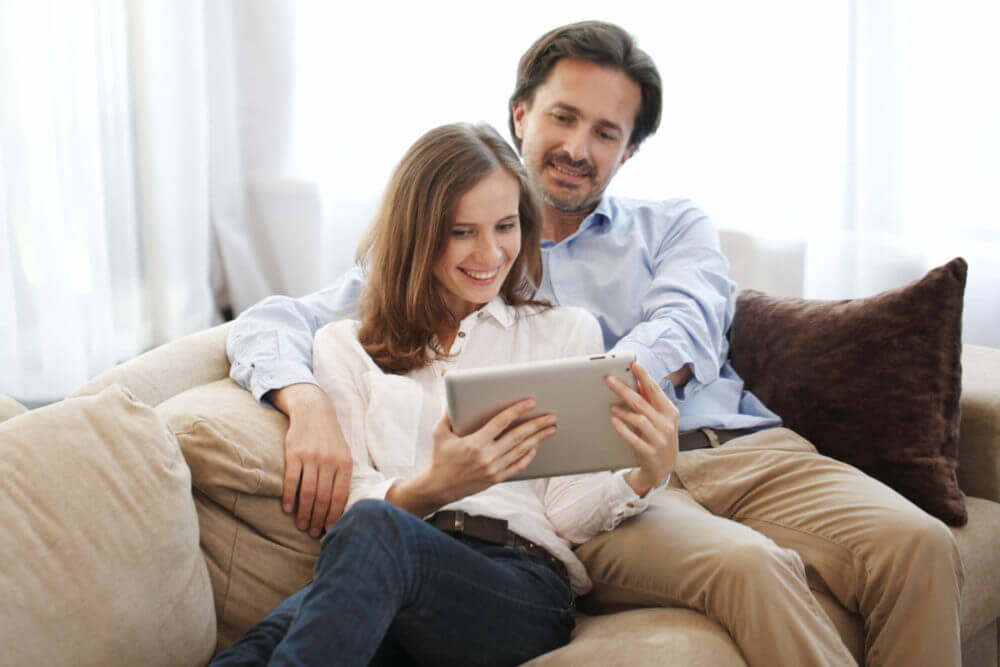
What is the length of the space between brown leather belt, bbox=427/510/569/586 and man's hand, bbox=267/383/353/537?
0.15m

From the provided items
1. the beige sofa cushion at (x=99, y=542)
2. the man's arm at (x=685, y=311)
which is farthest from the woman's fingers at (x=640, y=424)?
the beige sofa cushion at (x=99, y=542)

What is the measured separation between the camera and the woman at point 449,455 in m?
1.03

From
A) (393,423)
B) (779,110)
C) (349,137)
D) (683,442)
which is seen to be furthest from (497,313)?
(349,137)

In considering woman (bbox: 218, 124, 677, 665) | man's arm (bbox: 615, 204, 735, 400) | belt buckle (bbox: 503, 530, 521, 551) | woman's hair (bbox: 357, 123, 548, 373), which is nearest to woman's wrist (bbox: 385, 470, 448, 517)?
woman (bbox: 218, 124, 677, 665)

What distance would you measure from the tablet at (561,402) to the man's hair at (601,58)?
980 millimetres

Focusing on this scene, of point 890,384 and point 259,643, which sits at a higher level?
point 890,384

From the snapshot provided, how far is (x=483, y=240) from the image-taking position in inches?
56.3

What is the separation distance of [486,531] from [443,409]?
23 centimetres

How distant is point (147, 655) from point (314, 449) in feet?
1.18

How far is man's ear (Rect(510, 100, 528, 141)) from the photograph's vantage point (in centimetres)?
206

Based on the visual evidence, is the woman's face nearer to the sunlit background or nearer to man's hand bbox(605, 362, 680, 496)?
man's hand bbox(605, 362, 680, 496)

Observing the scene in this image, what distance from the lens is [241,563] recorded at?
1276mm

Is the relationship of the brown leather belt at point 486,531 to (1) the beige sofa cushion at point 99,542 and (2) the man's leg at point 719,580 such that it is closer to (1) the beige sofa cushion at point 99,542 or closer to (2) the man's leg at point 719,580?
(2) the man's leg at point 719,580

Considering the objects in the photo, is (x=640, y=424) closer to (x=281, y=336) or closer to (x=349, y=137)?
(x=281, y=336)
